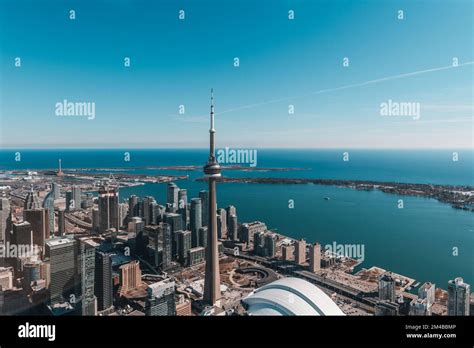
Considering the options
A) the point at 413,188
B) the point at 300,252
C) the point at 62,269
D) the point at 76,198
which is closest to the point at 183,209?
the point at 300,252

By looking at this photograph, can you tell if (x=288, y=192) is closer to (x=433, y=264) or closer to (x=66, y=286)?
(x=433, y=264)

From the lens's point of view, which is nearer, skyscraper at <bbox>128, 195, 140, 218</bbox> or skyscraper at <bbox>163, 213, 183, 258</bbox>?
skyscraper at <bbox>163, 213, 183, 258</bbox>

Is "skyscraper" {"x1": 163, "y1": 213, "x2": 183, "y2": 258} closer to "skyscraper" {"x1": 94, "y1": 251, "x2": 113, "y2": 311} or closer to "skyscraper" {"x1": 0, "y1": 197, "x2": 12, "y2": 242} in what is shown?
"skyscraper" {"x1": 94, "y1": 251, "x2": 113, "y2": 311}

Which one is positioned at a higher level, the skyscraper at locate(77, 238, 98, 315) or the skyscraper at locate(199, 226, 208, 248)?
the skyscraper at locate(77, 238, 98, 315)

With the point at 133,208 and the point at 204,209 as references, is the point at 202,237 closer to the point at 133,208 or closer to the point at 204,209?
the point at 204,209

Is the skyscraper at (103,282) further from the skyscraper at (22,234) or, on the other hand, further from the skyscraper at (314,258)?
the skyscraper at (314,258)

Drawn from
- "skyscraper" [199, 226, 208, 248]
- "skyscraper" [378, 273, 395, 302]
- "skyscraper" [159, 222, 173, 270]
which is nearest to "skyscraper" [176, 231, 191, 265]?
"skyscraper" [159, 222, 173, 270]

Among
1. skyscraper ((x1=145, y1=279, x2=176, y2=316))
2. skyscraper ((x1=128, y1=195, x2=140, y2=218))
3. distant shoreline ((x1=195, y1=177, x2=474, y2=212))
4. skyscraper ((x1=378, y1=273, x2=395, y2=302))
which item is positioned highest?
distant shoreline ((x1=195, y1=177, x2=474, y2=212))
